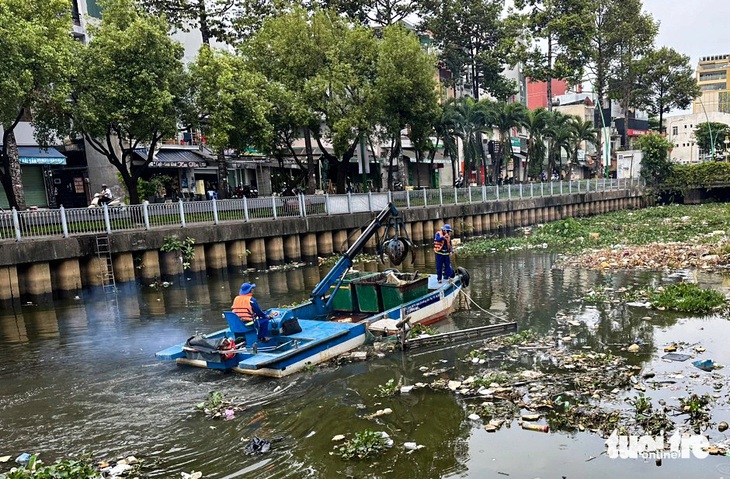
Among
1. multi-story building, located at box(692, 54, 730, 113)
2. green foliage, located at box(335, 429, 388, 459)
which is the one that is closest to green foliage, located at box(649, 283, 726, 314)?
Result: green foliage, located at box(335, 429, 388, 459)

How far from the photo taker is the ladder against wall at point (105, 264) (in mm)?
19734

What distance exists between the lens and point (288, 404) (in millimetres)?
8805

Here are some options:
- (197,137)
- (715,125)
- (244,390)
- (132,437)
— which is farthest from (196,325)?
(715,125)

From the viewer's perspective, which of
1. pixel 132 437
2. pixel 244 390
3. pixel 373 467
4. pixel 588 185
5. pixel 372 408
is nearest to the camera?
pixel 373 467

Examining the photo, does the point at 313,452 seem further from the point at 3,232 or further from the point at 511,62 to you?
the point at 511,62

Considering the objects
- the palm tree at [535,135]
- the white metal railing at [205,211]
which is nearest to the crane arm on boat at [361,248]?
the white metal railing at [205,211]

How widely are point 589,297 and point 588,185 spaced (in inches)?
1201

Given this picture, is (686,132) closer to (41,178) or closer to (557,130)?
(557,130)

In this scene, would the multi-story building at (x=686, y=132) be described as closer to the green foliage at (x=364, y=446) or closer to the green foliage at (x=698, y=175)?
the green foliage at (x=698, y=175)

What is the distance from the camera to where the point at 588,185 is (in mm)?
43312

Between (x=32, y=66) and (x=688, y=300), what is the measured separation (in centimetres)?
2032

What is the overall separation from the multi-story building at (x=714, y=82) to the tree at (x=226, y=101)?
91.7 metres

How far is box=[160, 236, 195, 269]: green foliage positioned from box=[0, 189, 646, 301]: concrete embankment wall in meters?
0.16

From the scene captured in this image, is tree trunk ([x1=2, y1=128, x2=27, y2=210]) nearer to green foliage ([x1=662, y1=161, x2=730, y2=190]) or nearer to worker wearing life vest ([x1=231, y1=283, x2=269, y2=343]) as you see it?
worker wearing life vest ([x1=231, y1=283, x2=269, y2=343])
